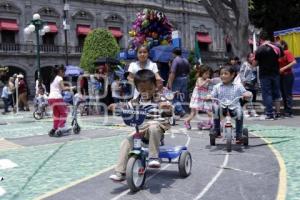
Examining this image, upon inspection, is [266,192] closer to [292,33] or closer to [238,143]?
[238,143]

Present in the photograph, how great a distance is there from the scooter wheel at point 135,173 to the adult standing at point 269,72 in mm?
7391

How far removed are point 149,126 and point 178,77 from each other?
7.74 m

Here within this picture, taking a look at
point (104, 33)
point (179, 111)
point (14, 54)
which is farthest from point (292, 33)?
point (14, 54)

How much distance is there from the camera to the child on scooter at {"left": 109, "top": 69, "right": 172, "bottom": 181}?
17.3 feet

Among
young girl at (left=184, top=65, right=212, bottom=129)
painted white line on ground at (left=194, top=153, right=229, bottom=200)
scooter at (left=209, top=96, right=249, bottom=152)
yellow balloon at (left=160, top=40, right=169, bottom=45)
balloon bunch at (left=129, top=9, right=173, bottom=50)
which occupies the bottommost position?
painted white line on ground at (left=194, top=153, right=229, bottom=200)

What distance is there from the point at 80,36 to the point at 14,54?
772cm

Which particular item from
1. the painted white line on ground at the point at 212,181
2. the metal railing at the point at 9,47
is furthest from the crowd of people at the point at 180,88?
the metal railing at the point at 9,47

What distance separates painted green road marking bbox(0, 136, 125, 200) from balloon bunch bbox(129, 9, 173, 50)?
26.1 ft

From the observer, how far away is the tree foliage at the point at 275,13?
2624 centimetres

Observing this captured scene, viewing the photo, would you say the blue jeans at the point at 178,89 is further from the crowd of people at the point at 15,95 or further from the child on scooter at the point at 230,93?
the crowd of people at the point at 15,95

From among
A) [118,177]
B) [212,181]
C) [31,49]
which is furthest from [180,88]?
[31,49]

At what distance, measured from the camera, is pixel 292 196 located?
4.66 m

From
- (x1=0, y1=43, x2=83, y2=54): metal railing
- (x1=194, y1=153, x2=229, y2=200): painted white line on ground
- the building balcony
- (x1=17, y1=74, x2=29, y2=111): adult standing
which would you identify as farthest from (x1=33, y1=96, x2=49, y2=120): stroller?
(x1=0, y1=43, x2=83, y2=54): metal railing

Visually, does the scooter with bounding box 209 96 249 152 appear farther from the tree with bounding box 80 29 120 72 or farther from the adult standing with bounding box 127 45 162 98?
the tree with bounding box 80 29 120 72
